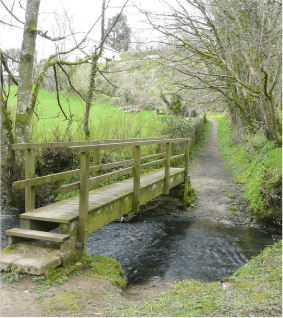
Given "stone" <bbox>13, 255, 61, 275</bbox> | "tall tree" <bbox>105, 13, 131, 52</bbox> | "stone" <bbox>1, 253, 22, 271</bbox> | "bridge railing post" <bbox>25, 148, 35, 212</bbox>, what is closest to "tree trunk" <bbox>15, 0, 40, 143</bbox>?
"tall tree" <bbox>105, 13, 131, 52</bbox>

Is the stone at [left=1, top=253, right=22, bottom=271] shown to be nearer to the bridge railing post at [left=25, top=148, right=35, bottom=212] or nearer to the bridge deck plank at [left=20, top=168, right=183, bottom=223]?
the bridge deck plank at [left=20, top=168, right=183, bottom=223]

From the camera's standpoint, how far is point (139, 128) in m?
12.8

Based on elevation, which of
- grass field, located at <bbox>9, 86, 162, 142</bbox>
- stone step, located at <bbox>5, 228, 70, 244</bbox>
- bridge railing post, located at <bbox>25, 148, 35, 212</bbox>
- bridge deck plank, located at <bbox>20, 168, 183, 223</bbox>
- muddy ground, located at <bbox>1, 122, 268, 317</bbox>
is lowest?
muddy ground, located at <bbox>1, 122, 268, 317</bbox>

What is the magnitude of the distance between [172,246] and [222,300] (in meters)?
3.51

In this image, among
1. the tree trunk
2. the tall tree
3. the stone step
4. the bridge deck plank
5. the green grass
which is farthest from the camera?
the tall tree

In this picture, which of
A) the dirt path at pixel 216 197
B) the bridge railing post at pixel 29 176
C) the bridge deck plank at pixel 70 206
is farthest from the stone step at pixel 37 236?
the dirt path at pixel 216 197

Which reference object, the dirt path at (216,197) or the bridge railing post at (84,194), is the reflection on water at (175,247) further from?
the bridge railing post at (84,194)

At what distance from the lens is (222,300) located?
11.9 feet

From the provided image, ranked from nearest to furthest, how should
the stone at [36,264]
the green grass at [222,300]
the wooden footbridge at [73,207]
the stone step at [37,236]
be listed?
the green grass at [222,300] < the stone at [36,264] < the stone step at [37,236] < the wooden footbridge at [73,207]

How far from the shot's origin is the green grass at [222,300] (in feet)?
10.8

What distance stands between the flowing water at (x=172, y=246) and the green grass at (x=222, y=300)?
39.6 inches

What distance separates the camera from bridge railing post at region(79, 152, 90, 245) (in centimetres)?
454

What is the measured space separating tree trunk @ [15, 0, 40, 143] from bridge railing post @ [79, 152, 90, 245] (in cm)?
451

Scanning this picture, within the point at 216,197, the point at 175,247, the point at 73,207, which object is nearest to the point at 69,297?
the point at 73,207
